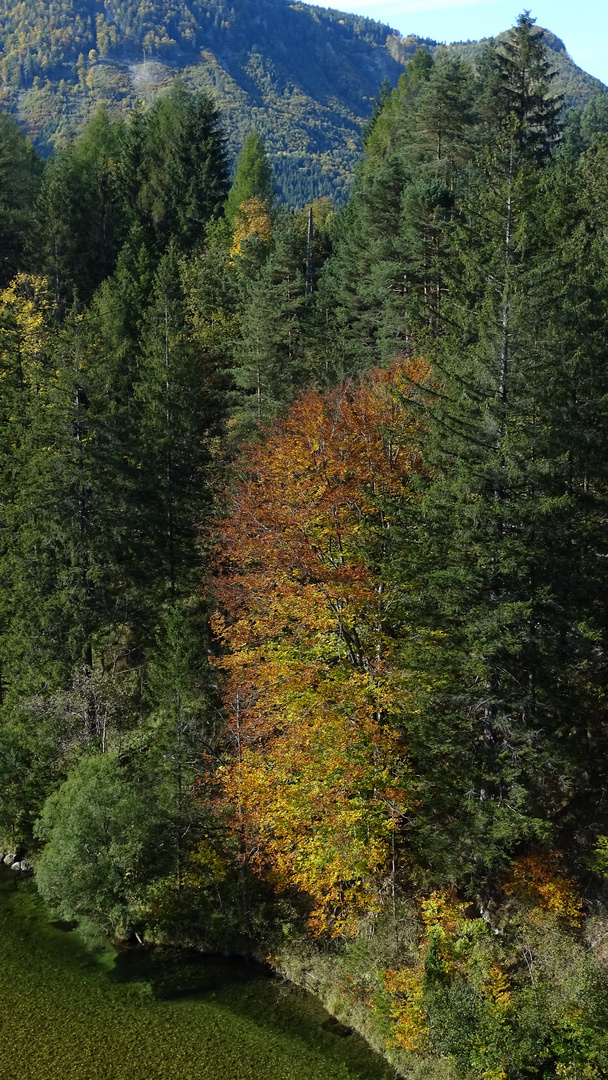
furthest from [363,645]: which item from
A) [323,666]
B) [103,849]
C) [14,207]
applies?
[14,207]

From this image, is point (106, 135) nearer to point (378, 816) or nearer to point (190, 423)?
point (190, 423)

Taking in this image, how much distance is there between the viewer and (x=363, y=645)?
22.4m

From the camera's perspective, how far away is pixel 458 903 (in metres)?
19.5

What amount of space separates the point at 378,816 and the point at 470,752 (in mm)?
3417

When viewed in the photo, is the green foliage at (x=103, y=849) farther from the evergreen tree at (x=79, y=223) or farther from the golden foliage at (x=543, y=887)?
the evergreen tree at (x=79, y=223)

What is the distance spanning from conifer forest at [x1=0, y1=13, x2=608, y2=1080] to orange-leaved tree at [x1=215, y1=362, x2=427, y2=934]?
0.13 metres

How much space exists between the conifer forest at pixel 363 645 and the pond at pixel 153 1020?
0.86 m

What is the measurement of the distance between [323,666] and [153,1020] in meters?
9.99

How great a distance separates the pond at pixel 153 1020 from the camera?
56.0 feet

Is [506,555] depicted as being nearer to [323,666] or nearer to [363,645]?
[363,645]

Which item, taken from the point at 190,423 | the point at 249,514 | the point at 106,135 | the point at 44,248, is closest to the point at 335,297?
the point at 190,423

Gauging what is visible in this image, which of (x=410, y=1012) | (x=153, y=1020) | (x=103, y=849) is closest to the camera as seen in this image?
(x=410, y=1012)

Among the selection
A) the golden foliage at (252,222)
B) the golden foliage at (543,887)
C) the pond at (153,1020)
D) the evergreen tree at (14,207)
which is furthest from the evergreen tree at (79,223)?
the golden foliage at (543,887)

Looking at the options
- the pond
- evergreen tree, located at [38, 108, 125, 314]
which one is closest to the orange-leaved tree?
the pond
